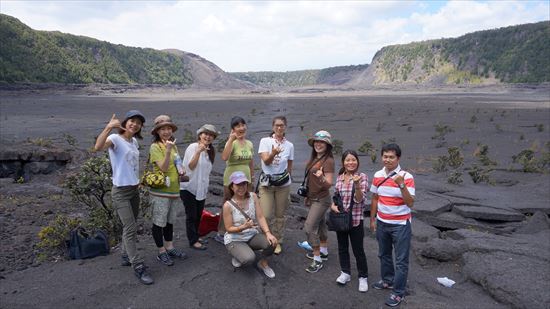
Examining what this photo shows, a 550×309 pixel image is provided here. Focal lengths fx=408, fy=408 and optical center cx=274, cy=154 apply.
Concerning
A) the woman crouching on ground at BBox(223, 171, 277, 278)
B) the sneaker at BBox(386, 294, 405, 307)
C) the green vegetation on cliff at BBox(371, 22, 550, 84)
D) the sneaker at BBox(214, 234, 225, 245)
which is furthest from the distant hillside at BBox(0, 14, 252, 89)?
the sneaker at BBox(386, 294, 405, 307)

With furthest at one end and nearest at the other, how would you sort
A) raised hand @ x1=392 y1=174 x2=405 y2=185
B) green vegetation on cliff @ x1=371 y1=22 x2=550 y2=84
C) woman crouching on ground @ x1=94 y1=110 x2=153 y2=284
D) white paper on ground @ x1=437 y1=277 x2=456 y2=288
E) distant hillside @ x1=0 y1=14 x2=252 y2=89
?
1. green vegetation on cliff @ x1=371 y1=22 x2=550 y2=84
2. distant hillside @ x1=0 y1=14 x2=252 y2=89
3. white paper on ground @ x1=437 y1=277 x2=456 y2=288
4. woman crouching on ground @ x1=94 y1=110 x2=153 y2=284
5. raised hand @ x1=392 y1=174 x2=405 y2=185

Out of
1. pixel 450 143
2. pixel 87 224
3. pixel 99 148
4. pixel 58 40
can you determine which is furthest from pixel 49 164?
pixel 58 40

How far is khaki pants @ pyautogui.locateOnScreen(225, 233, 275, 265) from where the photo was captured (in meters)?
4.58

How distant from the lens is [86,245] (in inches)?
209

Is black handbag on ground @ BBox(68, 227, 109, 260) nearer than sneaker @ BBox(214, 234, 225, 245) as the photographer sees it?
Yes

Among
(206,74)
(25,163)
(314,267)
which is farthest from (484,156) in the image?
(206,74)

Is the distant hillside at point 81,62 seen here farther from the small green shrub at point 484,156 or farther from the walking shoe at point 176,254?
the walking shoe at point 176,254

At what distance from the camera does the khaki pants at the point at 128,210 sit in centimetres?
438

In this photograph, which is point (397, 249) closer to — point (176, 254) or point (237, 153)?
point (237, 153)

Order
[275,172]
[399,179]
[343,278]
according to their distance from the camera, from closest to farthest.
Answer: [399,179]
[343,278]
[275,172]

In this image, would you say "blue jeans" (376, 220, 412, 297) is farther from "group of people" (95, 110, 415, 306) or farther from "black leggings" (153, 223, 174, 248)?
"black leggings" (153, 223, 174, 248)

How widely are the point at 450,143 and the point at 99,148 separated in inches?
664

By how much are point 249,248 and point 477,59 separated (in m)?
124

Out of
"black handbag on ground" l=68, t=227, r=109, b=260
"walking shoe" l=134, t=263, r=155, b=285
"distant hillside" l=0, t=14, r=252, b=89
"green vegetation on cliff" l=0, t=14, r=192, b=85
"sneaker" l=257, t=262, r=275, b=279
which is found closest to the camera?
"walking shoe" l=134, t=263, r=155, b=285
